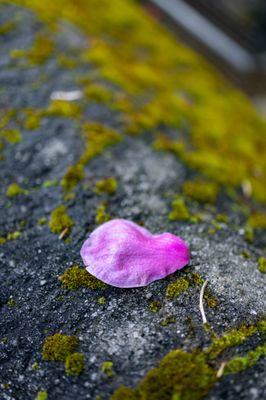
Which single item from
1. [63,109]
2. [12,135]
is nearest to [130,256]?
[12,135]

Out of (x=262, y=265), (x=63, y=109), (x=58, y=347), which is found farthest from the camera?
(x=63, y=109)

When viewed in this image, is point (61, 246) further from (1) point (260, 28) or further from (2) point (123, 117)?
(1) point (260, 28)

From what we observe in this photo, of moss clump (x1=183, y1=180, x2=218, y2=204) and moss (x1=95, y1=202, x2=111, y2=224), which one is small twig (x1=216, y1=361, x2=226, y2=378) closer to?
moss (x1=95, y1=202, x2=111, y2=224)

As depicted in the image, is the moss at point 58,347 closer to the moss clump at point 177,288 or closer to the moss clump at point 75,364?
the moss clump at point 75,364

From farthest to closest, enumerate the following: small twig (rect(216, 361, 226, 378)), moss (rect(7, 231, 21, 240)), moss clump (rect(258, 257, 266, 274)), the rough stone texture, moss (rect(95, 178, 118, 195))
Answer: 1. moss (rect(95, 178, 118, 195))
2. moss (rect(7, 231, 21, 240))
3. moss clump (rect(258, 257, 266, 274))
4. the rough stone texture
5. small twig (rect(216, 361, 226, 378))

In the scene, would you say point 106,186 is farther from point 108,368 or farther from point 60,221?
point 108,368

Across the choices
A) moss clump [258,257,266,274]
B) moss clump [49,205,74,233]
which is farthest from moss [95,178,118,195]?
moss clump [258,257,266,274]

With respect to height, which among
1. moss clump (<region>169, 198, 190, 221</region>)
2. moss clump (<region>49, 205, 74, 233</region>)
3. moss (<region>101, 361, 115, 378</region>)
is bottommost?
moss clump (<region>49, 205, 74, 233</region>)
